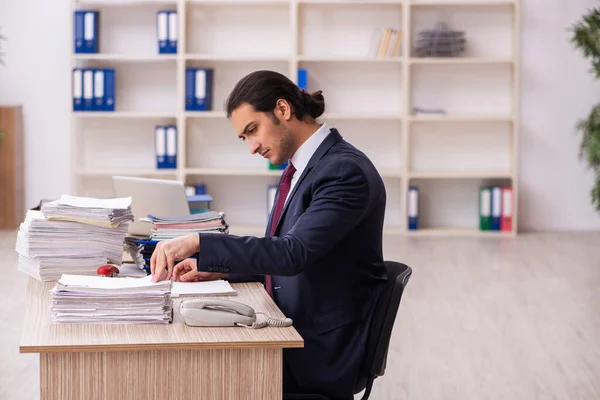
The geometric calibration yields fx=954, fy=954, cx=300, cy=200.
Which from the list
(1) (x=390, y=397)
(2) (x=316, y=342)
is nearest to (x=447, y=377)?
(1) (x=390, y=397)

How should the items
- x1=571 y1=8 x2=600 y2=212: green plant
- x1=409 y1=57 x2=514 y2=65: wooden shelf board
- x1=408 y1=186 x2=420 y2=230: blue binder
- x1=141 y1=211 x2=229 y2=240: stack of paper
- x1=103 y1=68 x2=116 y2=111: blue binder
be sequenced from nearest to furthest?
1. x1=141 y1=211 x2=229 y2=240: stack of paper
2. x1=571 y1=8 x2=600 y2=212: green plant
3. x1=409 y1=57 x2=514 y2=65: wooden shelf board
4. x1=103 y1=68 x2=116 y2=111: blue binder
5. x1=408 y1=186 x2=420 y2=230: blue binder

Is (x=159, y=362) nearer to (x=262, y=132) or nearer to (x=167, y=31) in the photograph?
(x=262, y=132)

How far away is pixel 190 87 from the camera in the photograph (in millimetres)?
7914

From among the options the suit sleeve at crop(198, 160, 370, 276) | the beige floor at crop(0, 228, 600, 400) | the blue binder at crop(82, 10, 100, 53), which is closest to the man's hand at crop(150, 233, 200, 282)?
the suit sleeve at crop(198, 160, 370, 276)

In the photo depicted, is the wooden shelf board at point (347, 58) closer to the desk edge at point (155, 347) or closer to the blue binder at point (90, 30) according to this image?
the blue binder at point (90, 30)

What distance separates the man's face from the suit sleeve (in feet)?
0.52

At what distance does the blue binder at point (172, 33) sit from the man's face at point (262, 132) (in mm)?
5604

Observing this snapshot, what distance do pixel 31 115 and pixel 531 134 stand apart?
428 centimetres

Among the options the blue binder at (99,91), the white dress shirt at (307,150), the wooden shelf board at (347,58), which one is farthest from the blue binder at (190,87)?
the white dress shirt at (307,150)

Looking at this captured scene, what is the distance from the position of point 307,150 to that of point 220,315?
1.76 feet

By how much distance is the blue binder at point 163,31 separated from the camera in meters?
7.83

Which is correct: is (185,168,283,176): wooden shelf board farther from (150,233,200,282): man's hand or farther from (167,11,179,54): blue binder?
(150,233,200,282): man's hand

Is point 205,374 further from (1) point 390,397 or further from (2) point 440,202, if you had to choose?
(2) point 440,202

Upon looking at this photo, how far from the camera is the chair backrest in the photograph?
→ 7.73ft
